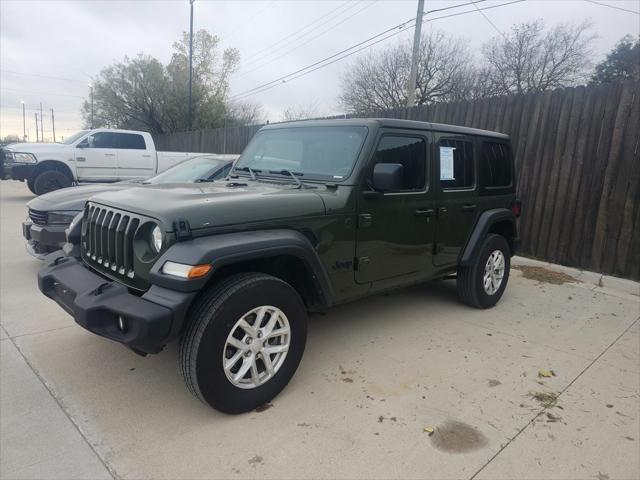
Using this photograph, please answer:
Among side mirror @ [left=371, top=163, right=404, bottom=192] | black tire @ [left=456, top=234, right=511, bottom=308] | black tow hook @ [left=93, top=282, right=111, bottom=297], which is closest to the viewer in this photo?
black tow hook @ [left=93, top=282, right=111, bottom=297]

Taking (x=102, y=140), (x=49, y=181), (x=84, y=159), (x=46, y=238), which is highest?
(x=102, y=140)

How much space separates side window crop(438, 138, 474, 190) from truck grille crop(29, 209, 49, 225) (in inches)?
182

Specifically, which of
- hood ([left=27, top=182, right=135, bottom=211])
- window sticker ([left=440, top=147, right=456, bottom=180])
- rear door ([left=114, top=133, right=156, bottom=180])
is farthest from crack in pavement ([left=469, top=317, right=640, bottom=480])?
rear door ([left=114, top=133, right=156, bottom=180])

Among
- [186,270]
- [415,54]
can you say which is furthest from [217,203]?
[415,54]

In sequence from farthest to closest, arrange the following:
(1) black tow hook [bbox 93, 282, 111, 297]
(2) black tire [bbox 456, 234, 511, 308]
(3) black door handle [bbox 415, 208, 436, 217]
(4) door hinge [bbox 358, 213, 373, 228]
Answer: (2) black tire [bbox 456, 234, 511, 308], (3) black door handle [bbox 415, 208, 436, 217], (4) door hinge [bbox 358, 213, 373, 228], (1) black tow hook [bbox 93, 282, 111, 297]

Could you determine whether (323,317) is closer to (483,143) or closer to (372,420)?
(372,420)

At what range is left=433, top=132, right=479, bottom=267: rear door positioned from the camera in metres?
4.26

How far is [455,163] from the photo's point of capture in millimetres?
4453

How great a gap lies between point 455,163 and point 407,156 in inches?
31.5

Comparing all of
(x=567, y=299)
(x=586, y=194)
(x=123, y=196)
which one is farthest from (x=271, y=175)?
(x=586, y=194)

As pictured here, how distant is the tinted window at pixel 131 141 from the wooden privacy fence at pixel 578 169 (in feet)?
30.2

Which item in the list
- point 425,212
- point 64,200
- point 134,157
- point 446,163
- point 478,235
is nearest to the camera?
point 425,212

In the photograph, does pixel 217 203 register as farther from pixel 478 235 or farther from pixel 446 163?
pixel 478 235

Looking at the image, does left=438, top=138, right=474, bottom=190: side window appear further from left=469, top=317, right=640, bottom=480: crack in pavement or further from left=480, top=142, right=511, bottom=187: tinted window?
left=469, top=317, right=640, bottom=480: crack in pavement
